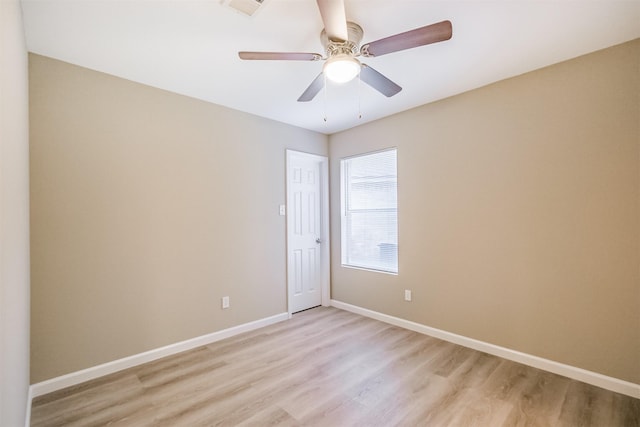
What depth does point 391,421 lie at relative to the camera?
191 cm

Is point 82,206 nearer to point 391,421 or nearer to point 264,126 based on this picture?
point 264,126

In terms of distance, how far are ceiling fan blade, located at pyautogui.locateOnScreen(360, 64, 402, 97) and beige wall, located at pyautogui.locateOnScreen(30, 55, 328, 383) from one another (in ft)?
5.92

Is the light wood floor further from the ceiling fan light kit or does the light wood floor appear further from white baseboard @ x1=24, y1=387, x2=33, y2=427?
the ceiling fan light kit

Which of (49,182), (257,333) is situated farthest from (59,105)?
(257,333)

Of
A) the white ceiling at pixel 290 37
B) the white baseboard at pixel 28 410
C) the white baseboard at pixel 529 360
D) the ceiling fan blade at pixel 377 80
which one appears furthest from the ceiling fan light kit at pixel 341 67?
the white baseboard at pixel 28 410

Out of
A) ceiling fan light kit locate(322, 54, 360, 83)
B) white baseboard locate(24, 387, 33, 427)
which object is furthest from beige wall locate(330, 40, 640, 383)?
white baseboard locate(24, 387, 33, 427)

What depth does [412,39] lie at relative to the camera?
63.7 inches

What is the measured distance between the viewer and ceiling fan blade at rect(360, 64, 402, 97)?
198 cm

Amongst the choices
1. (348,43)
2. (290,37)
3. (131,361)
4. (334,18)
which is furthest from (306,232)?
(334,18)

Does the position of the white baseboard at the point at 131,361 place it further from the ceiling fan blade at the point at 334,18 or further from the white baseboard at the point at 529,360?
the ceiling fan blade at the point at 334,18

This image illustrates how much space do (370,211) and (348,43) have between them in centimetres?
239

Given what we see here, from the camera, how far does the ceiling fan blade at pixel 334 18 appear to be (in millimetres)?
1409

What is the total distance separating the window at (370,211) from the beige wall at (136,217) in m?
1.17

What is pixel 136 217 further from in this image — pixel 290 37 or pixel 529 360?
pixel 529 360
